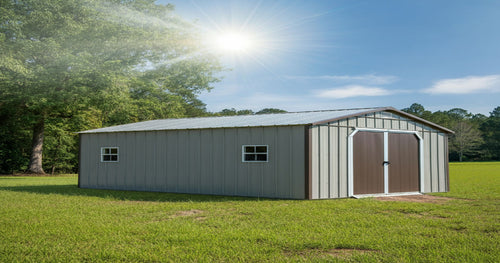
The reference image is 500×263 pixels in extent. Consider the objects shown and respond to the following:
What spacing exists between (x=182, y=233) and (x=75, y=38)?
25230 mm

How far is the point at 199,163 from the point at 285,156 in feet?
12.1

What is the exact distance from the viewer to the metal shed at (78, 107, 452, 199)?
15.6 meters

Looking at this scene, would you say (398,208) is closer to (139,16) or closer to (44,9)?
(44,9)

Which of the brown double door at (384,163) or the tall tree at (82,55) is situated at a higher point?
the tall tree at (82,55)

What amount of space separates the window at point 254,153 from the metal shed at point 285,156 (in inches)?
1.3

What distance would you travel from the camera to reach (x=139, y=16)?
35438 millimetres

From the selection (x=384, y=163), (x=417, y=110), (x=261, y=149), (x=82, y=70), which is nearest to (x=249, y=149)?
(x=261, y=149)

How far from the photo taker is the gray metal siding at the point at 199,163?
15.7m

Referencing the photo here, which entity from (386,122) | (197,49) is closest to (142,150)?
(386,122)

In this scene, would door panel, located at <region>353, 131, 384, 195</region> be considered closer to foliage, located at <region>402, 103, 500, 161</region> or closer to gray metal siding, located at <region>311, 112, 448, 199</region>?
gray metal siding, located at <region>311, 112, 448, 199</region>

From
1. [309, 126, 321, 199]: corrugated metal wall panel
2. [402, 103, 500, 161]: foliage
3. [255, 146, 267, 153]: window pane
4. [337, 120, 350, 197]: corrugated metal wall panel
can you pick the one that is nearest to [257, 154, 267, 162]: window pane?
[255, 146, 267, 153]: window pane

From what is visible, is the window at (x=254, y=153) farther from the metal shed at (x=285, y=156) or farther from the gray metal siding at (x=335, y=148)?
the gray metal siding at (x=335, y=148)

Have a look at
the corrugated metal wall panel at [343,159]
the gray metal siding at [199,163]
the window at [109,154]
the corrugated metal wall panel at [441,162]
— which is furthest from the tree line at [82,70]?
the corrugated metal wall panel at [441,162]

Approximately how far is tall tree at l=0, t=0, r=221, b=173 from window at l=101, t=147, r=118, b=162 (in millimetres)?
9401
